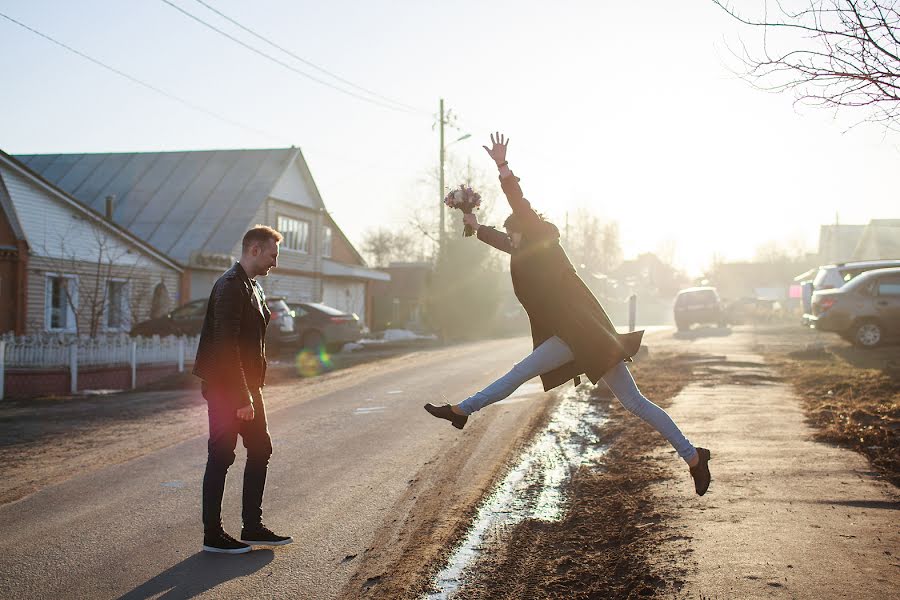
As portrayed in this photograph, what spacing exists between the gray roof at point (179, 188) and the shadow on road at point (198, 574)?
24.9 meters

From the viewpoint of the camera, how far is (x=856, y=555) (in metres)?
4.58

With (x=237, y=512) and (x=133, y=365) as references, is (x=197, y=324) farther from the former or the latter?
(x=237, y=512)

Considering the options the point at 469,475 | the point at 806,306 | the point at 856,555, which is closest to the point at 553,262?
the point at 856,555

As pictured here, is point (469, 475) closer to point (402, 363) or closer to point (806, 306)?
point (402, 363)

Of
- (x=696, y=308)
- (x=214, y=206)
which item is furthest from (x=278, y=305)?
(x=696, y=308)

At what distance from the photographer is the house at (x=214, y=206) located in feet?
98.7

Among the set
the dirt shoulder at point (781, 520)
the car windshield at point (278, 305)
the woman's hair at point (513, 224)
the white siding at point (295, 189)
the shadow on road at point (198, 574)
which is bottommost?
the shadow on road at point (198, 574)

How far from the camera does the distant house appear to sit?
53.8 m

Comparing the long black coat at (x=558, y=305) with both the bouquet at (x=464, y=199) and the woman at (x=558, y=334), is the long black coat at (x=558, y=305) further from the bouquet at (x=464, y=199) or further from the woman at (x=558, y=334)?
the bouquet at (x=464, y=199)

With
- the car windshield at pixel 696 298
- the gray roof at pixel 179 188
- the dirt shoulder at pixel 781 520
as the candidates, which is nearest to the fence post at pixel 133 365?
the gray roof at pixel 179 188

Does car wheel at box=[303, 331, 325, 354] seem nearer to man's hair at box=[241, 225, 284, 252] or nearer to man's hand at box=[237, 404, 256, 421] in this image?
man's hair at box=[241, 225, 284, 252]

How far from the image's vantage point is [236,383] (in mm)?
4996

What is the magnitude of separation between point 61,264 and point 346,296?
60.0 ft

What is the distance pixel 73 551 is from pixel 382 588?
207 cm
